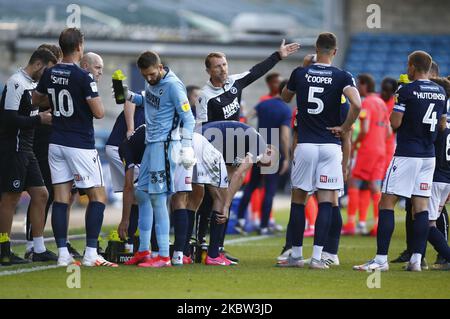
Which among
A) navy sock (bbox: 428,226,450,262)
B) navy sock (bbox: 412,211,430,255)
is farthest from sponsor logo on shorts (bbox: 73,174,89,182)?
navy sock (bbox: 428,226,450,262)

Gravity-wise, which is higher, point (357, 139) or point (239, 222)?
point (357, 139)

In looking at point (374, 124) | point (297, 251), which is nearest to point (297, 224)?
point (297, 251)

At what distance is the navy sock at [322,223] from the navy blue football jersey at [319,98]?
67cm

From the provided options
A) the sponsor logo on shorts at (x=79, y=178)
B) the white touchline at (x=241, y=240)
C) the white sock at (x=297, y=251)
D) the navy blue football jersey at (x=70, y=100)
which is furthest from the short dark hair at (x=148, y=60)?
the white touchline at (x=241, y=240)

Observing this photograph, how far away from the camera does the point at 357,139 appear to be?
16.1 metres

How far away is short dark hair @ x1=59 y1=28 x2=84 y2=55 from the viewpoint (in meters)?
10.3

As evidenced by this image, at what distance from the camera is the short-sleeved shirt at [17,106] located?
11.0 metres

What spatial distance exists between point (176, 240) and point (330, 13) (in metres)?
19.8

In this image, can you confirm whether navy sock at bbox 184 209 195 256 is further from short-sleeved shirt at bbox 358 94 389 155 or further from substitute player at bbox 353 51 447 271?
short-sleeved shirt at bbox 358 94 389 155

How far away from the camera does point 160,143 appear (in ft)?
34.9

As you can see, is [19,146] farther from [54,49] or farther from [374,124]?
[374,124]

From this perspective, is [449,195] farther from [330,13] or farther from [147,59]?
[330,13]

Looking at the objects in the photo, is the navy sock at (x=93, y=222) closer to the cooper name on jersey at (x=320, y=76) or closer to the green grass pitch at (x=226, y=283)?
the green grass pitch at (x=226, y=283)
